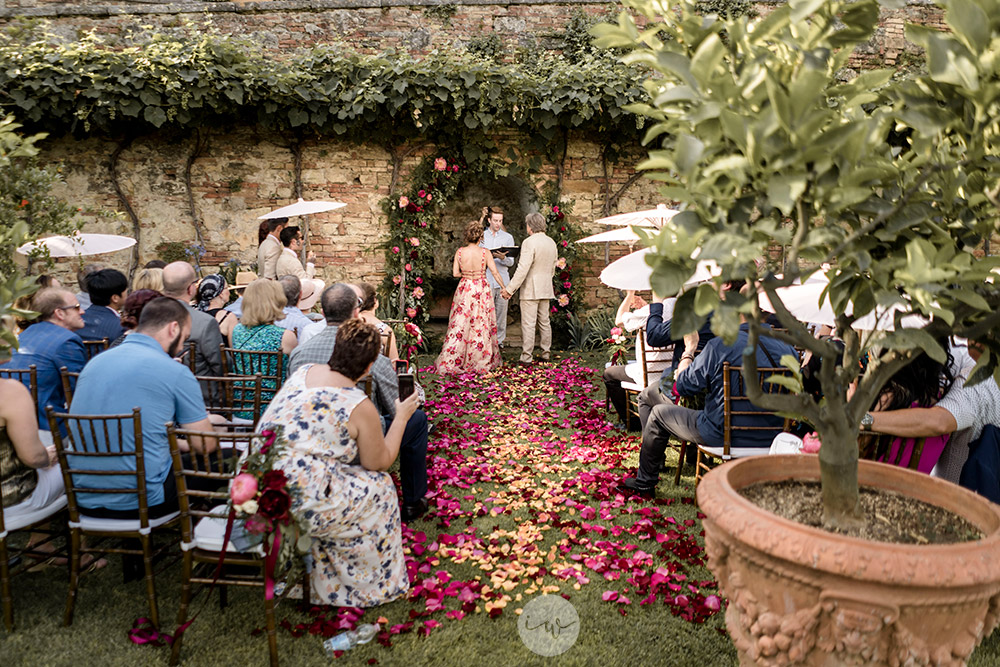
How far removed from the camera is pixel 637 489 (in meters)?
4.37

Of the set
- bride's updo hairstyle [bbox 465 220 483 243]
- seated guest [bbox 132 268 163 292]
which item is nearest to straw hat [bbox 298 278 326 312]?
seated guest [bbox 132 268 163 292]

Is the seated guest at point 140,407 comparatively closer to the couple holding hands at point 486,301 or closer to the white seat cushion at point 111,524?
the white seat cushion at point 111,524

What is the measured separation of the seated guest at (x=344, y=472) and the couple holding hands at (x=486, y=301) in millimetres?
4857

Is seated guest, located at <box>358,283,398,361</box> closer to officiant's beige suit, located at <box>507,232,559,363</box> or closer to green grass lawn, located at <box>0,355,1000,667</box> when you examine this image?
green grass lawn, located at <box>0,355,1000,667</box>

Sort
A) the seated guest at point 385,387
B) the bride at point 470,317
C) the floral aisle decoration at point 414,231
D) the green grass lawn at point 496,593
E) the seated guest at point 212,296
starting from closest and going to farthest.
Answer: the green grass lawn at point 496,593 → the seated guest at point 385,387 → the seated guest at point 212,296 → the bride at point 470,317 → the floral aisle decoration at point 414,231

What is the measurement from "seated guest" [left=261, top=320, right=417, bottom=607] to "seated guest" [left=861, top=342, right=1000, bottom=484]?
2.15 m

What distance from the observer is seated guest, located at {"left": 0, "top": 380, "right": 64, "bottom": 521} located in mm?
2850

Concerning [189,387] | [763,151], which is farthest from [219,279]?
[763,151]

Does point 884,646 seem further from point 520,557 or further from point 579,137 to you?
point 579,137

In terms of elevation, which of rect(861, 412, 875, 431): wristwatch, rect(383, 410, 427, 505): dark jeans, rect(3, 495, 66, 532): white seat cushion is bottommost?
rect(383, 410, 427, 505): dark jeans

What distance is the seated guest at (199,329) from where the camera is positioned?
4516 mm

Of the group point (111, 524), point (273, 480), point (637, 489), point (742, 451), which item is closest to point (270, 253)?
point (111, 524)

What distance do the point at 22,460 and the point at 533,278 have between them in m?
6.42

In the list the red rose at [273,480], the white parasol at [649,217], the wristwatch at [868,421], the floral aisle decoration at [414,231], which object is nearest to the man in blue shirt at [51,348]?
the red rose at [273,480]
